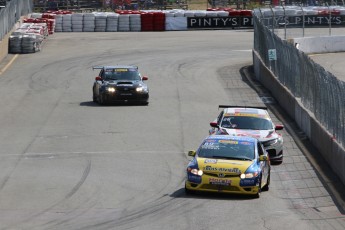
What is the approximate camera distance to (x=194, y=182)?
20.6 metres

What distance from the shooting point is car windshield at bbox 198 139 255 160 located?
69.8ft

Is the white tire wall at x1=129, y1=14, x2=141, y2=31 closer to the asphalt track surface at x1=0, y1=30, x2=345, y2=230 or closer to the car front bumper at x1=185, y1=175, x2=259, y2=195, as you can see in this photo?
the asphalt track surface at x1=0, y1=30, x2=345, y2=230

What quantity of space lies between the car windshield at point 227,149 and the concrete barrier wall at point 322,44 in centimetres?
3295

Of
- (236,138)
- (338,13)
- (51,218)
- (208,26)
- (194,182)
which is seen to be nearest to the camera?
(51,218)

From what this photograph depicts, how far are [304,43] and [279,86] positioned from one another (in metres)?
17.4

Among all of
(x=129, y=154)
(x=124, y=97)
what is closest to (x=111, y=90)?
(x=124, y=97)

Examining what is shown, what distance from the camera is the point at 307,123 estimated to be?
98.1 ft

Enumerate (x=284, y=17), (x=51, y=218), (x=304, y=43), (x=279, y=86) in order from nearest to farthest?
(x=51, y=218) < (x=279, y=86) < (x=284, y=17) < (x=304, y=43)

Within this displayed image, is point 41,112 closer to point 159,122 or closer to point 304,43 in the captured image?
point 159,122

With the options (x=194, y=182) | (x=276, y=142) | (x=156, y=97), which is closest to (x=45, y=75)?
(x=156, y=97)

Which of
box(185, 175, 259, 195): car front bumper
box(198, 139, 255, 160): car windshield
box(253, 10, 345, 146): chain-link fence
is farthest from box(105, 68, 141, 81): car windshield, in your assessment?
box(185, 175, 259, 195): car front bumper

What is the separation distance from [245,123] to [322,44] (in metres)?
30.7

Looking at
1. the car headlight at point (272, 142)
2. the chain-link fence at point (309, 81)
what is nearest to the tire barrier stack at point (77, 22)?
the chain-link fence at point (309, 81)

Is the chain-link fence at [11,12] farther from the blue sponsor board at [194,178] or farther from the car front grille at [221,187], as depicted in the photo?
the car front grille at [221,187]
